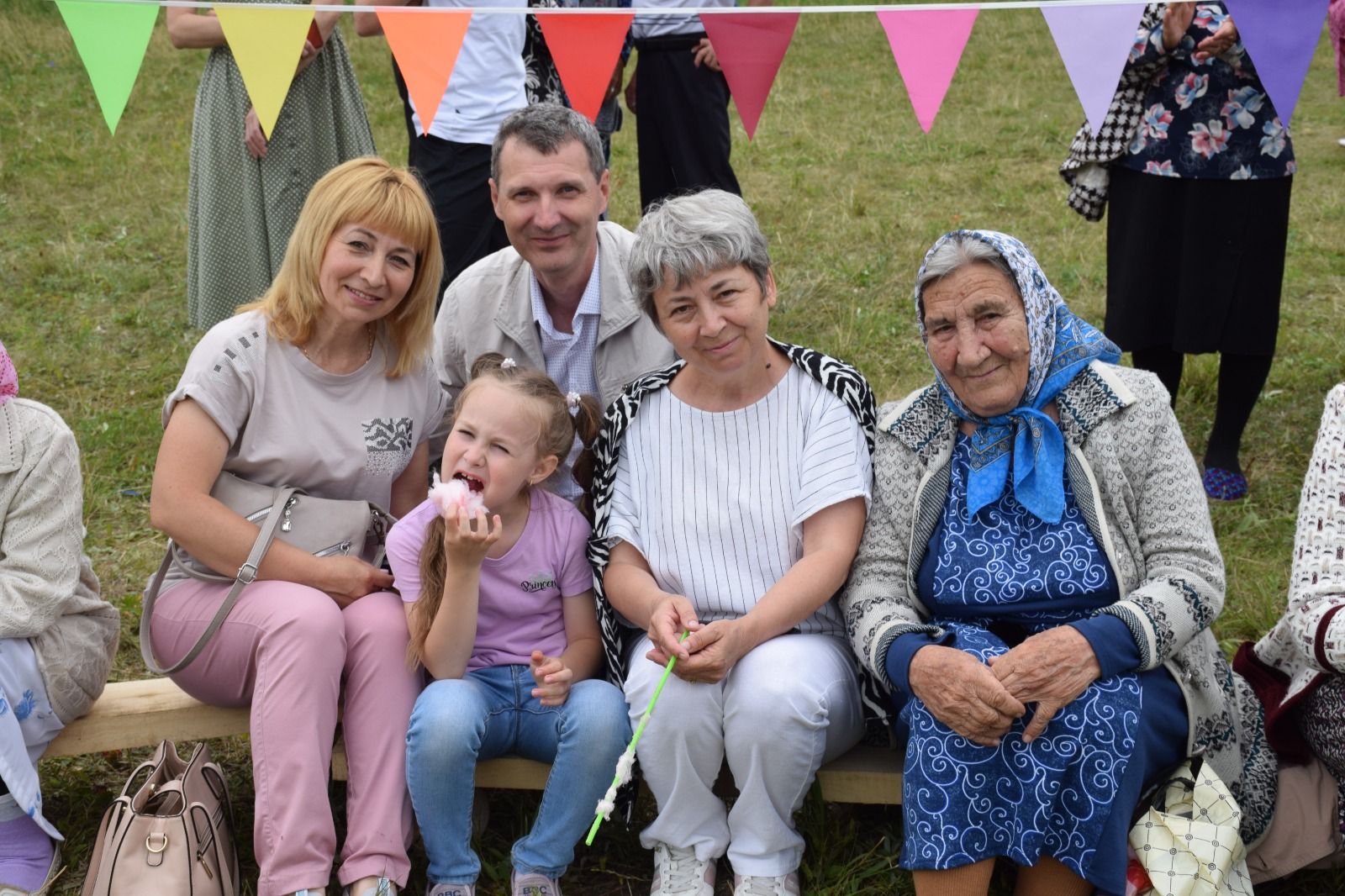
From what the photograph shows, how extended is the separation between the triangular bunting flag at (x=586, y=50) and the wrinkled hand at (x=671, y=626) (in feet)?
4.95

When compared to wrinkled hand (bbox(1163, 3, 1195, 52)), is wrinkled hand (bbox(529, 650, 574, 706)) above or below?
below

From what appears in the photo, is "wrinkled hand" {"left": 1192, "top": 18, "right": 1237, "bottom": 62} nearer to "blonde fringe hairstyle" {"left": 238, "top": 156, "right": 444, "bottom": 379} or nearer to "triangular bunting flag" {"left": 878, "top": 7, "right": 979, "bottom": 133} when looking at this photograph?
"triangular bunting flag" {"left": 878, "top": 7, "right": 979, "bottom": 133}

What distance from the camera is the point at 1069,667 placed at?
2.68 meters

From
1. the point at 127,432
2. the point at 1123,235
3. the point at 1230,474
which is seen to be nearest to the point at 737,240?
A: the point at 1123,235

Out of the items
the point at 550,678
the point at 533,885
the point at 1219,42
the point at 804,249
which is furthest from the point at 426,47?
the point at 804,249

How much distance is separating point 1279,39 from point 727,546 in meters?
1.78

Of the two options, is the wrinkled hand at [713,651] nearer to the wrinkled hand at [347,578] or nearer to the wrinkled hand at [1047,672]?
the wrinkled hand at [1047,672]

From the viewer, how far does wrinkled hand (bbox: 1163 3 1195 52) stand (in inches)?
169

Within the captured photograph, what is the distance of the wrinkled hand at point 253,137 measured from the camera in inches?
198

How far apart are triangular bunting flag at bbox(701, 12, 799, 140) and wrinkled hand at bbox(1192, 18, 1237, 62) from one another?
4.53 feet

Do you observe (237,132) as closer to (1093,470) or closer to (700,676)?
(700,676)

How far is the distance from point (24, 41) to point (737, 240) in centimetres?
1117

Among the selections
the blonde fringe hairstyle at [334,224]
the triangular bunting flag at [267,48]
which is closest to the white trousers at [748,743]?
the blonde fringe hairstyle at [334,224]

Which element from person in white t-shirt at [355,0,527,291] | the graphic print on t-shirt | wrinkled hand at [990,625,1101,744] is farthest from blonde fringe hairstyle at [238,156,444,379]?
wrinkled hand at [990,625,1101,744]
